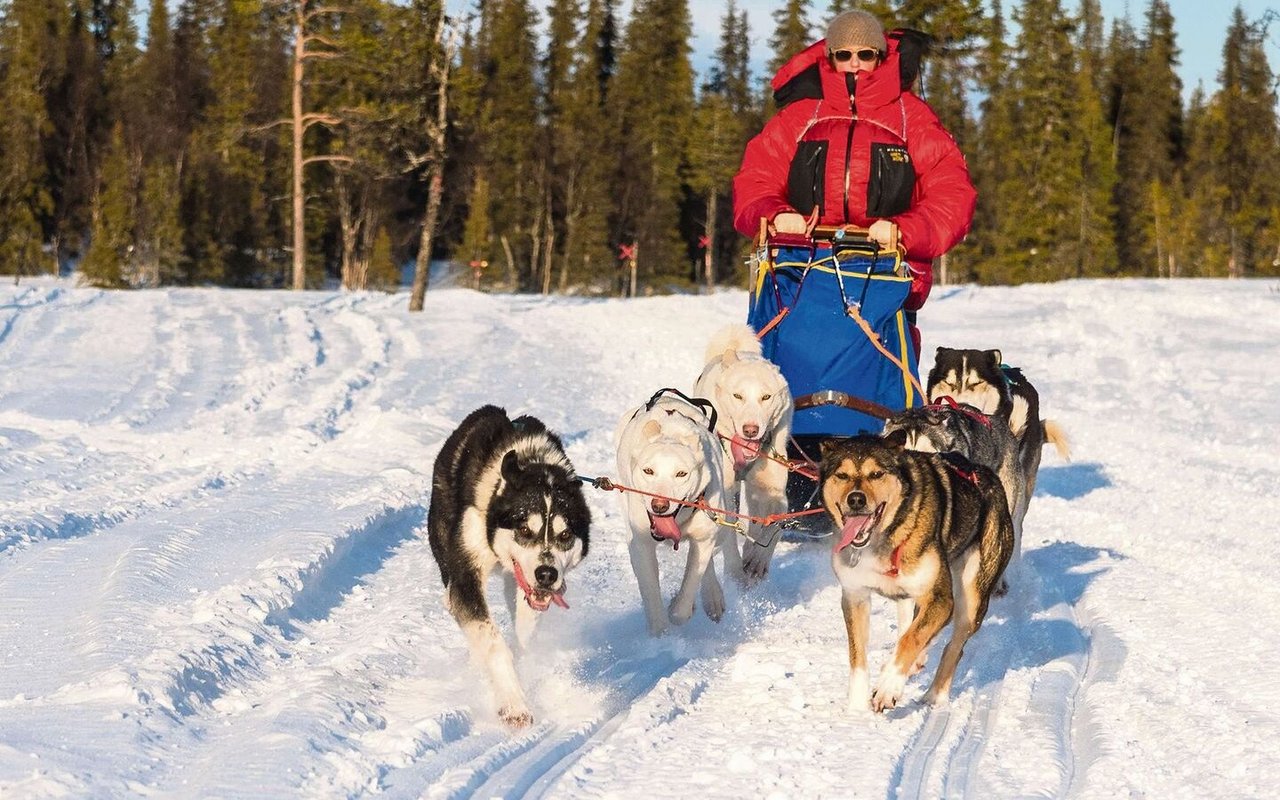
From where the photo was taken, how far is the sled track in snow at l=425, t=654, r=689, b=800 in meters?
3.70

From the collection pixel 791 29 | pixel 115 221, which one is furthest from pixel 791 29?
pixel 115 221

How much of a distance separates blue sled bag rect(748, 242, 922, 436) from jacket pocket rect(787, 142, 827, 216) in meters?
0.35

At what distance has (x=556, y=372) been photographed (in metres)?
16.4

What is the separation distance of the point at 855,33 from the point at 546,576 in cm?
365

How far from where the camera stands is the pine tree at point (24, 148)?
42.9 m

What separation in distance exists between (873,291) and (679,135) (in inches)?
2101

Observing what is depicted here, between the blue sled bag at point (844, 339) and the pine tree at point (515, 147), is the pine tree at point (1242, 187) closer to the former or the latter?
the pine tree at point (515, 147)

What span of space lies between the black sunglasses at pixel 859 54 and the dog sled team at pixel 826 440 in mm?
12

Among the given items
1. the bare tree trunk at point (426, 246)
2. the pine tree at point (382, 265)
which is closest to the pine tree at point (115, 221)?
the pine tree at point (382, 265)

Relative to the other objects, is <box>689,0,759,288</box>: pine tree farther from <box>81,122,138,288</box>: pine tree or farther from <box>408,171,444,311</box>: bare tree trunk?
<box>408,171,444,311</box>: bare tree trunk

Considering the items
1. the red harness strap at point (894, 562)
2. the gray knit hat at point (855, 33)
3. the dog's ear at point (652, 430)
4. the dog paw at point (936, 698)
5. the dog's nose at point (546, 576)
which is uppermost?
the gray knit hat at point (855, 33)

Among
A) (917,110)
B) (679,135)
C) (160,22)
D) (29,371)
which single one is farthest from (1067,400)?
(160,22)

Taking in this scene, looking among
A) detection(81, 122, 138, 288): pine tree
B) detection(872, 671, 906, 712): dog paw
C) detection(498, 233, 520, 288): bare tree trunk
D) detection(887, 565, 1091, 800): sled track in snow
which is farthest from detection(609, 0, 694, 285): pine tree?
detection(872, 671, 906, 712): dog paw

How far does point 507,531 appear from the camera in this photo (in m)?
4.92
